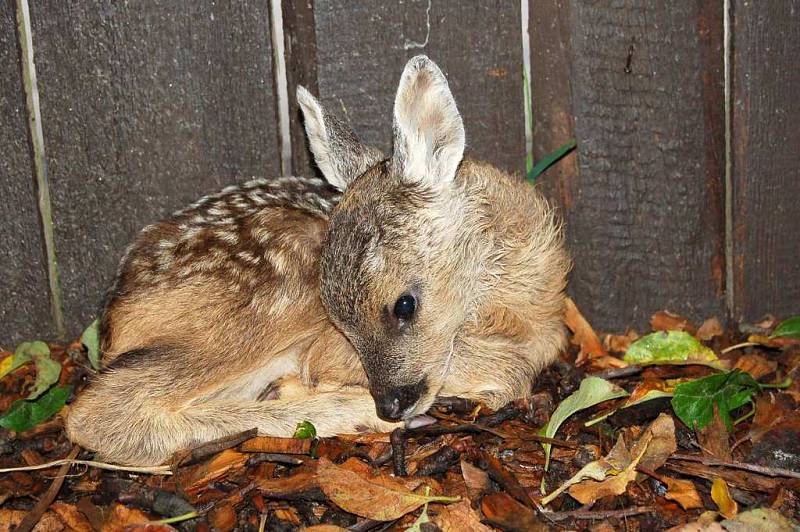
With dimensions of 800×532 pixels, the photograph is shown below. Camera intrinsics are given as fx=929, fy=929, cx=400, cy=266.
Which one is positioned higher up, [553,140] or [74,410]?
[553,140]

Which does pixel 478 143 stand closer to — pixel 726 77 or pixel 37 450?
pixel 726 77

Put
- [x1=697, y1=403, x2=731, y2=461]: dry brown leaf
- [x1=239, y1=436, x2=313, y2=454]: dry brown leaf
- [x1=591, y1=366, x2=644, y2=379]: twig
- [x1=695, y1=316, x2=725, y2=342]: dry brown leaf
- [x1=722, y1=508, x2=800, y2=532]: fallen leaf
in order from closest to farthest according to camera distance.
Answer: [x1=722, y1=508, x2=800, y2=532]: fallen leaf < [x1=697, y1=403, x2=731, y2=461]: dry brown leaf < [x1=239, y1=436, x2=313, y2=454]: dry brown leaf < [x1=591, y1=366, x2=644, y2=379]: twig < [x1=695, y1=316, x2=725, y2=342]: dry brown leaf

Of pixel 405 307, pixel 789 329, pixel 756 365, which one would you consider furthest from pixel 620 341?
pixel 405 307

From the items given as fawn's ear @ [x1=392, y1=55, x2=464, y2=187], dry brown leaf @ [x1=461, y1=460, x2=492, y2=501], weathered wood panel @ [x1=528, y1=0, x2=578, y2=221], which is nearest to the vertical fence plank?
fawn's ear @ [x1=392, y1=55, x2=464, y2=187]

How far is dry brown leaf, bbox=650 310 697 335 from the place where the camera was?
5281 millimetres

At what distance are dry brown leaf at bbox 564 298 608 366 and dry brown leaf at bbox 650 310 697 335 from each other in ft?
1.16

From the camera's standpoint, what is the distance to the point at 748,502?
364 cm

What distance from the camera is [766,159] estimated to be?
16.7ft

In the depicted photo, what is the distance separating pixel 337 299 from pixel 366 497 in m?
0.99

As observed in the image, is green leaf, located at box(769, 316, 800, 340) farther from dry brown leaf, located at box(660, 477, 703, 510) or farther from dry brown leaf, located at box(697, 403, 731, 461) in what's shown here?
dry brown leaf, located at box(660, 477, 703, 510)

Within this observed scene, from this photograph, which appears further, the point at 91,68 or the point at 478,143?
the point at 478,143

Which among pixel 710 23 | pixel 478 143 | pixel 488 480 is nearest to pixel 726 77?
pixel 710 23

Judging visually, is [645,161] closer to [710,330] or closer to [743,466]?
[710,330]

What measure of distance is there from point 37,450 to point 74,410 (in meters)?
0.29
